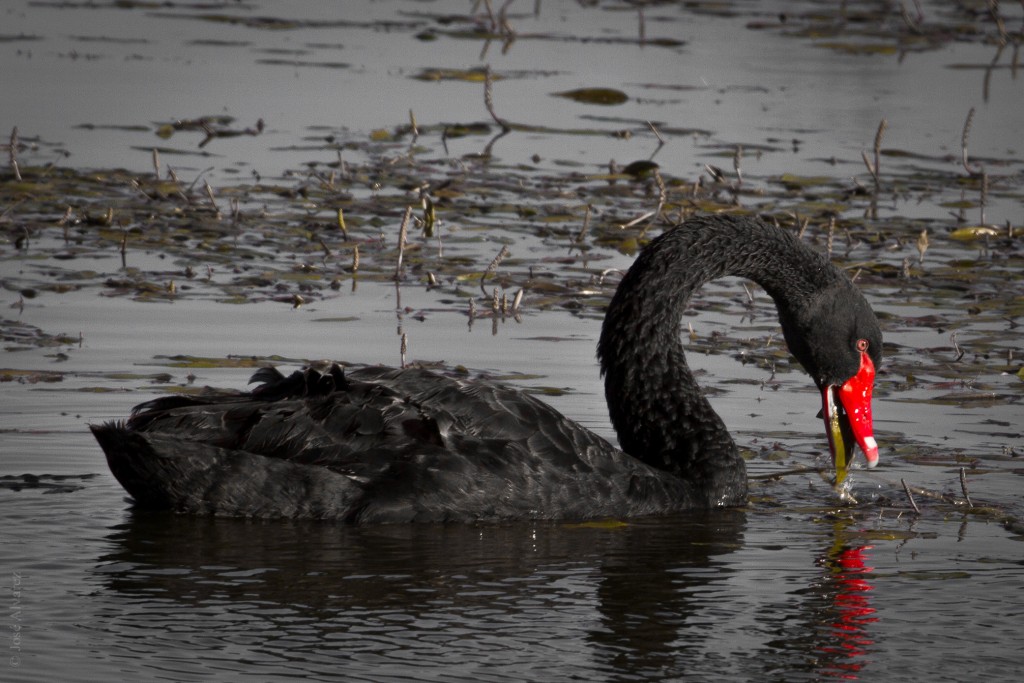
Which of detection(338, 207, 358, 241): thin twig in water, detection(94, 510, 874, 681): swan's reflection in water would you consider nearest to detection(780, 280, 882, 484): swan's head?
detection(94, 510, 874, 681): swan's reflection in water

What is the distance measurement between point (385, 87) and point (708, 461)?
10.0 meters

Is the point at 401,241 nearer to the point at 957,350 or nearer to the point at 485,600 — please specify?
the point at 957,350

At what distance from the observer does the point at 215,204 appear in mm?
11102

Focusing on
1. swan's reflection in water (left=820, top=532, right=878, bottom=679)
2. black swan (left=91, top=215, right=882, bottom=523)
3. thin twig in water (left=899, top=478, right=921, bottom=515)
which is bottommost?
swan's reflection in water (left=820, top=532, right=878, bottom=679)

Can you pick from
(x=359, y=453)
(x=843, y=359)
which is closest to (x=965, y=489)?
(x=843, y=359)

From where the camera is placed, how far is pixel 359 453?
6711mm

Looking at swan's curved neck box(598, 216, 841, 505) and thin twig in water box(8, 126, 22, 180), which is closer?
swan's curved neck box(598, 216, 841, 505)

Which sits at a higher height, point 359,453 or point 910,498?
point 359,453

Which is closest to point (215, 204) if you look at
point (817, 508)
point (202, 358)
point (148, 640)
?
point (202, 358)

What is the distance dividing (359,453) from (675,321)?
1.61 meters

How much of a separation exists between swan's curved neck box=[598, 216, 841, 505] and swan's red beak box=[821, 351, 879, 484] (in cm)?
39

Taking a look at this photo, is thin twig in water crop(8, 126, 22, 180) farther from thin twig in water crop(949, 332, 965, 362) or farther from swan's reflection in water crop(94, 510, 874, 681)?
thin twig in water crop(949, 332, 965, 362)

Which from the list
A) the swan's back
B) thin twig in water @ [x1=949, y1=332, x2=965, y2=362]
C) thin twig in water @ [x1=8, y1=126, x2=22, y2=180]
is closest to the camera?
the swan's back

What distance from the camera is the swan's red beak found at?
7270 mm
